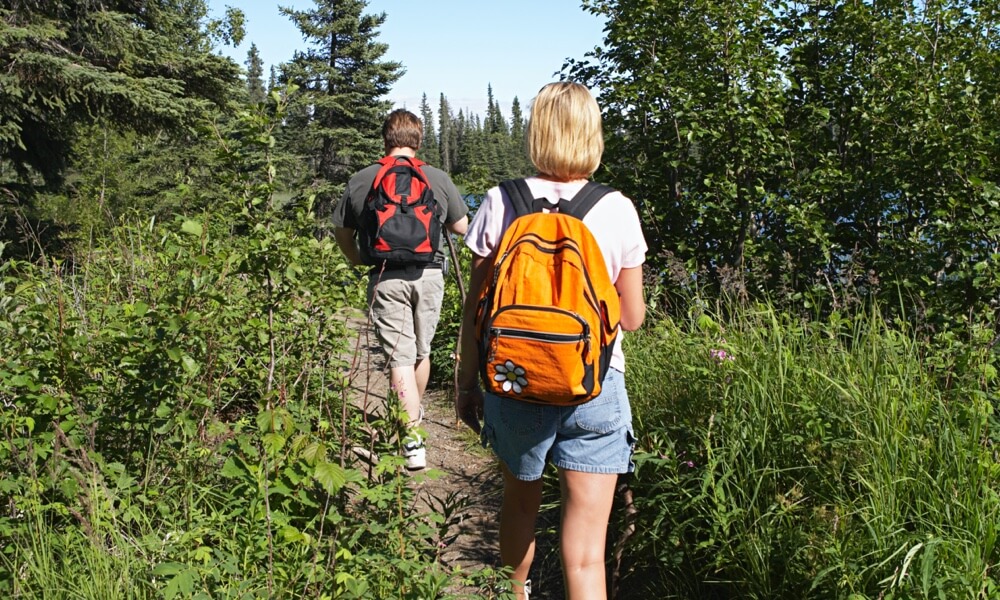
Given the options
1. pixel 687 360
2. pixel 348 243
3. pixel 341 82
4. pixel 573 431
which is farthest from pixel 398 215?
pixel 341 82

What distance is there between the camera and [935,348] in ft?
11.9

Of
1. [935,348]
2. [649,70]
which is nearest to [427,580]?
[935,348]

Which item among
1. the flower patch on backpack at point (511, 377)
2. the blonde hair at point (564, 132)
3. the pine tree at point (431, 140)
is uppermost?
the pine tree at point (431, 140)

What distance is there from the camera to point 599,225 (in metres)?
2.18

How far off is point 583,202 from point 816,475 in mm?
1405

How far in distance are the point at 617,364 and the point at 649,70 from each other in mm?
4044

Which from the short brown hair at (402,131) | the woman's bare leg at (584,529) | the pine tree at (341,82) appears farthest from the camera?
the pine tree at (341,82)

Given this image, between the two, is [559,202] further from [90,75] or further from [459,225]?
[90,75]

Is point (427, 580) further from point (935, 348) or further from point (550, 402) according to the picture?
point (935, 348)

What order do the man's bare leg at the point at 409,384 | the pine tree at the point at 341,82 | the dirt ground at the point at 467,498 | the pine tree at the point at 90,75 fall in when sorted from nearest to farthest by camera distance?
the dirt ground at the point at 467,498, the man's bare leg at the point at 409,384, the pine tree at the point at 90,75, the pine tree at the point at 341,82

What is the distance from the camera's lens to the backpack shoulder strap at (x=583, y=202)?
217 centimetres

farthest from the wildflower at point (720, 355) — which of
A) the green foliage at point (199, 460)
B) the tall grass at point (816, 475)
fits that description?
the green foliage at point (199, 460)

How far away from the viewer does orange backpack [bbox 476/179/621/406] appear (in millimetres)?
2004

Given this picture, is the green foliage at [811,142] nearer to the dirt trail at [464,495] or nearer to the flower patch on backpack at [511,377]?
the dirt trail at [464,495]
